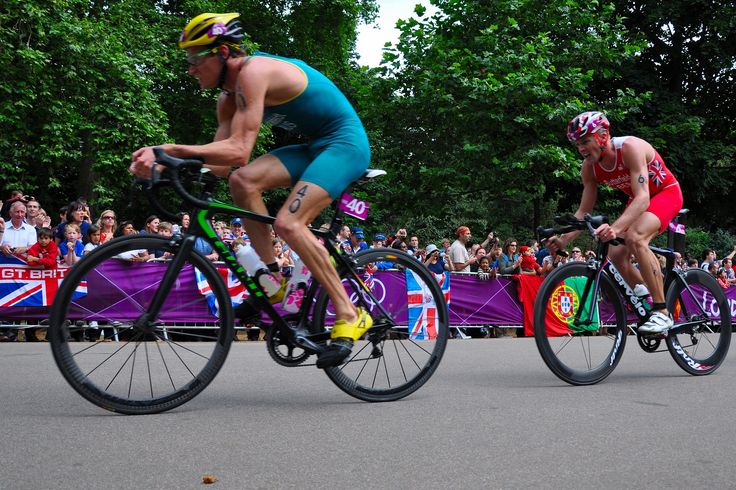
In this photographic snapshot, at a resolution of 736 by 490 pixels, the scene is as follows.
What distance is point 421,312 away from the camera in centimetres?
557

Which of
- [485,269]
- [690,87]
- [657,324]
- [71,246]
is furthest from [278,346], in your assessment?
[690,87]

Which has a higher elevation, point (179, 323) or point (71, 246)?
point (71, 246)

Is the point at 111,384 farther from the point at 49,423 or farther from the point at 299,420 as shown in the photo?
the point at 299,420

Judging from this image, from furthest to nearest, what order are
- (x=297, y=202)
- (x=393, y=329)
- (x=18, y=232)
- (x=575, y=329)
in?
(x=18, y=232) → (x=575, y=329) → (x=393, y=329) → (x=297, y=202)

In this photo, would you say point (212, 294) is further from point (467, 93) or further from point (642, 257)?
point (467, 93)

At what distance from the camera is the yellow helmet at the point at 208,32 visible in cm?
465

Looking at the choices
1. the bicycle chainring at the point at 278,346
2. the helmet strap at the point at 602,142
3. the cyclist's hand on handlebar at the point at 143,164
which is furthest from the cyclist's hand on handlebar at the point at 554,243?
the cyclist's hand on handlebar at the point at 143,164

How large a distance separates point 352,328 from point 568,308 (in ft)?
7.72

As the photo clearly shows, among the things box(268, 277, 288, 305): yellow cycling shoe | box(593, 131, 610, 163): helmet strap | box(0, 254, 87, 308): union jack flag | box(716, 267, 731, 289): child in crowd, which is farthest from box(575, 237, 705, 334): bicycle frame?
box(716, 267, 731, 289): child in crowd

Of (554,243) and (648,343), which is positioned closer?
(554,243)

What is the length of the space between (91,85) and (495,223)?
96.5 feet

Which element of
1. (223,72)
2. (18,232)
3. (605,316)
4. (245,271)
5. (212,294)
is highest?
(223,72)

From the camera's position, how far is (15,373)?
6.56 m

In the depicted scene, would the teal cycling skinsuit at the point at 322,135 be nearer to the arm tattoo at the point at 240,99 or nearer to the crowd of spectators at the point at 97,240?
the arm tattoo at the point at 240,99
